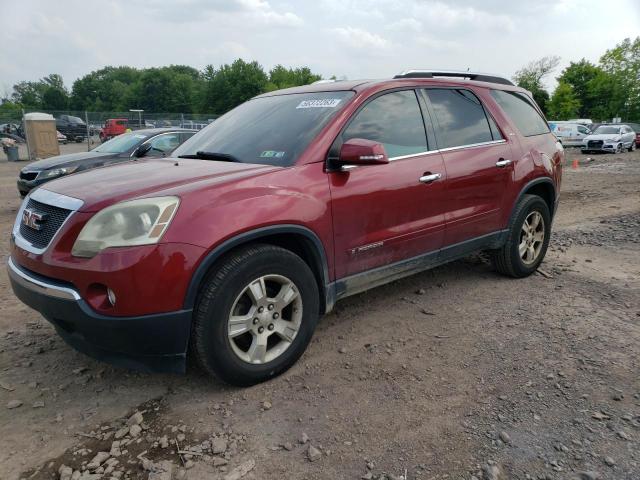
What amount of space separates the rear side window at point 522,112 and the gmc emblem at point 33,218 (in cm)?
381

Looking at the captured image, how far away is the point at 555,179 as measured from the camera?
16.1ft

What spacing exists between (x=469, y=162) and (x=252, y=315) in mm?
2250

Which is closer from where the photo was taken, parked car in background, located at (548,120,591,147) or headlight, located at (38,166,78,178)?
headlight, located at (38,166,78,178)

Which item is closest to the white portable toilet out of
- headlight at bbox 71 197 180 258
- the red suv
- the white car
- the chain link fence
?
the chain link fence

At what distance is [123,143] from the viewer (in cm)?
895

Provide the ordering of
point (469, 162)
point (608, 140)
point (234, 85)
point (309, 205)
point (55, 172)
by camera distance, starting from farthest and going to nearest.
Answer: point (234, 85) < point (608, 140) < point (55, 172) < point (469, 162) < point (309, 205)

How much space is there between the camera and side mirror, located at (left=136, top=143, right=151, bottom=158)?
809 centimetres

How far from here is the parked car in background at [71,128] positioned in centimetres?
3022

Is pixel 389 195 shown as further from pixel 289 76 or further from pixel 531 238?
pixel 289 76

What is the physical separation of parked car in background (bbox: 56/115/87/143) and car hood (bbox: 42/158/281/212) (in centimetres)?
3058

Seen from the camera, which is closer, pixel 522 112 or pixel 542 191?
pixel 522 112

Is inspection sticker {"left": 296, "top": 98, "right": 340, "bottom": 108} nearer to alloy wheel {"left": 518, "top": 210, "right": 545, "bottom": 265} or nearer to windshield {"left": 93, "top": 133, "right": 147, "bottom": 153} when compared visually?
alloy wheel {"left": 518, "top": 210, "right": 545, "bottom": 265}

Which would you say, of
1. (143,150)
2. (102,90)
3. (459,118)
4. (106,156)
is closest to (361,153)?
(459,118)

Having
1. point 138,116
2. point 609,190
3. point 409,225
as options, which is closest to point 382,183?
point 409,225
